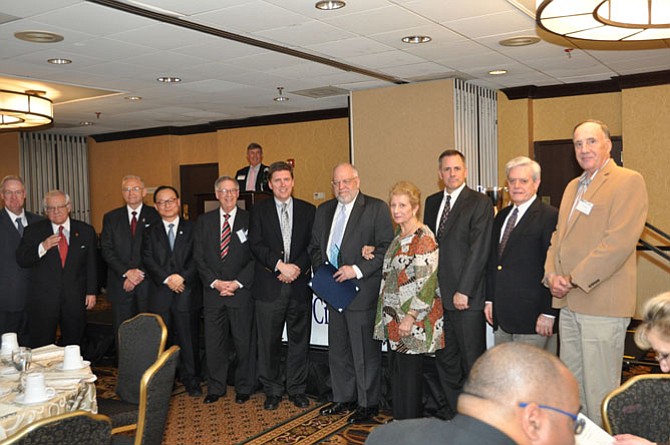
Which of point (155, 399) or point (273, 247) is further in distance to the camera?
point (273, 247)

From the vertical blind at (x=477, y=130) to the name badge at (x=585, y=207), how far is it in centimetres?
437

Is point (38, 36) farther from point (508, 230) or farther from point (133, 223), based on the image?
point (508, 230)

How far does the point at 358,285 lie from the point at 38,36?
3272 millimetres

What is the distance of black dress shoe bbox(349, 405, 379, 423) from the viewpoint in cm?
470

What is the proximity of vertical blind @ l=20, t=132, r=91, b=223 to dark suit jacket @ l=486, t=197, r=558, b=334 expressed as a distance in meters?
10.5

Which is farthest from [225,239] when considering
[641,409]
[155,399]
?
[641,409]

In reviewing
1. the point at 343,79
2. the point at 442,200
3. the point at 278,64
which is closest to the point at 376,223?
the point at 442,200

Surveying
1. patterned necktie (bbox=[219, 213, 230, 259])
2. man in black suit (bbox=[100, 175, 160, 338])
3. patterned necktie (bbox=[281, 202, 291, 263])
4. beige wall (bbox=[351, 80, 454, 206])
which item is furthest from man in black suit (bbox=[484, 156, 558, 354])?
beige wall (bbox=[351, 80, 454, 206])

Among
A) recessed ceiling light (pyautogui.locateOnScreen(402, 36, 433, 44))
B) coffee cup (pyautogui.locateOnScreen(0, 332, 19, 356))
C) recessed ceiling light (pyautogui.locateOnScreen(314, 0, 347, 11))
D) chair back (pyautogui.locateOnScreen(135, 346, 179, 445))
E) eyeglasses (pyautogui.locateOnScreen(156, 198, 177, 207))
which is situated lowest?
chair back (pyautogui.locateOnScreen(135, 346, 179, 445))

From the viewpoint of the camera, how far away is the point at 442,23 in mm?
5273

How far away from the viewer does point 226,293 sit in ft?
17.1

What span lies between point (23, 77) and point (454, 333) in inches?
215

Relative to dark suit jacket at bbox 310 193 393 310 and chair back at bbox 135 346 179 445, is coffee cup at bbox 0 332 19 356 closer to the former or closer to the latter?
chair back at bbox 135 346 179 445

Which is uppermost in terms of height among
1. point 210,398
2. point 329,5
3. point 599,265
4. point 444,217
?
point 329,5
